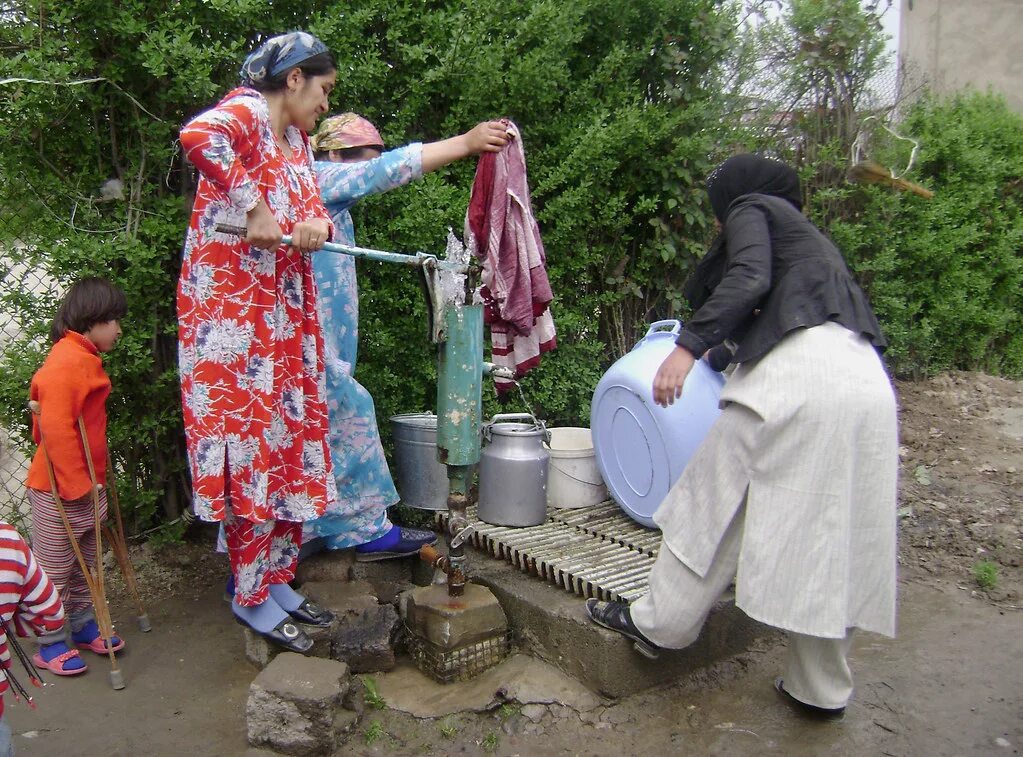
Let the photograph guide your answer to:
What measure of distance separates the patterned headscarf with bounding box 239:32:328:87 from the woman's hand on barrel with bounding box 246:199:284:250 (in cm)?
56

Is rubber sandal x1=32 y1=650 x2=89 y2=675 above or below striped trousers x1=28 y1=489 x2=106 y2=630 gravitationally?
below

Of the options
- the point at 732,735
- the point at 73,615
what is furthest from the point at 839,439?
the point at 73,615

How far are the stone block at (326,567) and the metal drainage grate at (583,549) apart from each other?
0.57m

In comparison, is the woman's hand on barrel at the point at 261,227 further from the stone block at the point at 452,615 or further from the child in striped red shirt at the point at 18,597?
the stone block at the point at 452,615

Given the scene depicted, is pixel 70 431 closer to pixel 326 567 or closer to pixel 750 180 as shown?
pixel 326 567

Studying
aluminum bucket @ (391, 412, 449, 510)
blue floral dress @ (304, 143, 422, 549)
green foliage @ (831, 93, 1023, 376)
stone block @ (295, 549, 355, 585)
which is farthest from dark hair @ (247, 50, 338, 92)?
green foliage @ (831, 93, 1023, 376)

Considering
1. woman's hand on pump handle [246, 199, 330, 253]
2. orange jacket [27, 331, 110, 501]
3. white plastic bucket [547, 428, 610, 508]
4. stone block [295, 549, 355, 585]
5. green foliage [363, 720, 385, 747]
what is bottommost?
green foliage [363, 720, 385, 747]

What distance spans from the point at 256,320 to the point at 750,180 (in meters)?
1.79

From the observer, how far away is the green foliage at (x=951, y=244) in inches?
268

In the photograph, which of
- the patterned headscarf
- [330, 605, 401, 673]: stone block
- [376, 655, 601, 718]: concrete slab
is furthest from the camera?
[330, 605, 401, 673]: stone block

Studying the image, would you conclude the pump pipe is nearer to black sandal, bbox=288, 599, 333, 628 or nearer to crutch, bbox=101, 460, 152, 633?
crutch, bbox=101, 460, 152, 633

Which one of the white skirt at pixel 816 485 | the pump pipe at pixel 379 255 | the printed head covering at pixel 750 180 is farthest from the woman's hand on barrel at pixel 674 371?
the pump pipe at pixel 379 255

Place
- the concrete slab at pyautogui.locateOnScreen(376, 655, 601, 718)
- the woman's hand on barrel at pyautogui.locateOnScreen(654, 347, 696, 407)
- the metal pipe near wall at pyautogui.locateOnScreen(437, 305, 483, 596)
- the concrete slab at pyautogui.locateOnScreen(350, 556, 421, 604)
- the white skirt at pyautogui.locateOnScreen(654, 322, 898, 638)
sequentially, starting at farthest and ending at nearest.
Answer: the concrete slab at pyautogui.locateOnScreen(350, 556, 421, 604) → the metal pipe near wall at pyautogui.locateOnScreen(437, 305, 483, 596) → the concrete slab at pyautogui.locateOnScreen(376, 655, 601, 718) → the woman's hand on barrel at pyautogui.locateOnScreen(654, 347, 696, 407) → the white skirt at pyautogui.locateOnScreen(654, 322, 898, 638)

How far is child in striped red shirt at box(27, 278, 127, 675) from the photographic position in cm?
306
